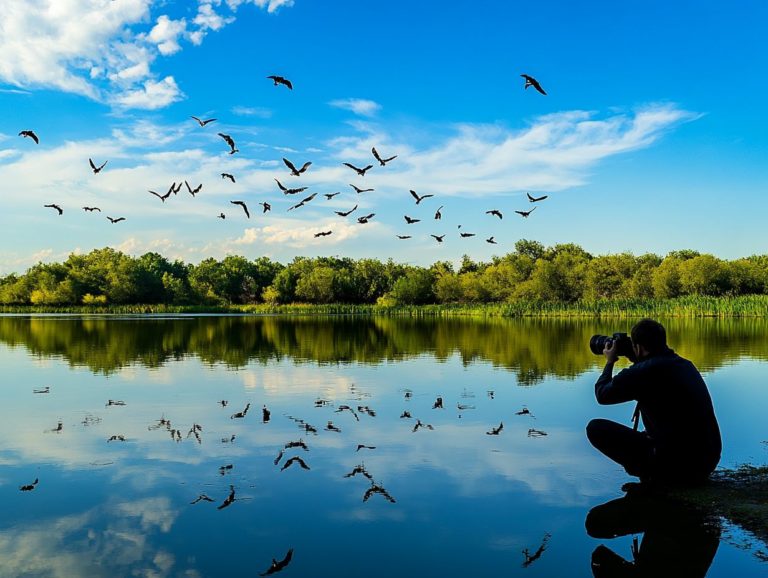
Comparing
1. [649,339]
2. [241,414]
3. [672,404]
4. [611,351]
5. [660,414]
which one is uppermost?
→ [649,339]

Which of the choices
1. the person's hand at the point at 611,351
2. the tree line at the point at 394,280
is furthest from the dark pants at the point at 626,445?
the tree line at the point at 394,280

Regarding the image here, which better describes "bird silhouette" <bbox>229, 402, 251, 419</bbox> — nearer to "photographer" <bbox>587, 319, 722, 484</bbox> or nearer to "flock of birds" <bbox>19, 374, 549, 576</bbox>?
"flock of birds" <bbox>19, 374, 549, 576</bbox>

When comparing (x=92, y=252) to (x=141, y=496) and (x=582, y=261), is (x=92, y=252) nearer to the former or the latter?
(x=582, y=261)

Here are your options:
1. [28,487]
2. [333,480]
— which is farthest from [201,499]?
[28,487]

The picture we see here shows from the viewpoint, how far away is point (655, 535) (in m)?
5.70

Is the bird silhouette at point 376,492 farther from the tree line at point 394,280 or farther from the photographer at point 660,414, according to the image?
the tree line at point 394,280

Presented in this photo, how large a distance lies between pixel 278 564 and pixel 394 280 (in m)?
110

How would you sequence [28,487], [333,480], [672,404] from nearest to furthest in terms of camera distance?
[672,404]
[28,487]
[333,480]

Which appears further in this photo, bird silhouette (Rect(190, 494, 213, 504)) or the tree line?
the tree line

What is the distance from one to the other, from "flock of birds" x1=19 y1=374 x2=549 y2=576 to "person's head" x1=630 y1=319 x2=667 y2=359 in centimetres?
186

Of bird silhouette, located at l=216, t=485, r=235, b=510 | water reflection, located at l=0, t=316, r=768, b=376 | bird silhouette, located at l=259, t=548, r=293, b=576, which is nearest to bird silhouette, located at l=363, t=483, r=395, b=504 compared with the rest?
bird silhouette, located at l=216, t=485, r=235, b=510

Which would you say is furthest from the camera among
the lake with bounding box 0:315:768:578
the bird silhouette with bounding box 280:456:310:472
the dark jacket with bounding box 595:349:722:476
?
the bird silhouette with bounding box 280:456:310:472

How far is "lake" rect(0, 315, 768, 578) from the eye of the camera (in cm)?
548

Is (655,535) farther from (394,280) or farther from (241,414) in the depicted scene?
(394,280)
